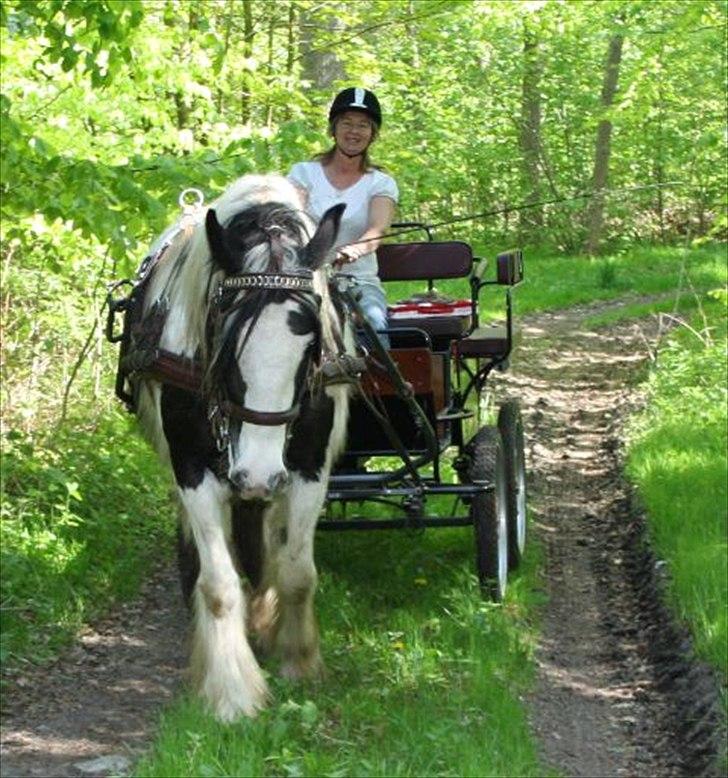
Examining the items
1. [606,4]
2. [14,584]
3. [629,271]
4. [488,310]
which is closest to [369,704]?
[14,584]

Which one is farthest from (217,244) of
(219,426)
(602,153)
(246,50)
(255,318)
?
(602,153)

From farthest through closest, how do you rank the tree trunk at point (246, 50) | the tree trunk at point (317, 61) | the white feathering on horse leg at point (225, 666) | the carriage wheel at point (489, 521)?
the tree trunk at point (317, 61) < the tree trunk at point (246, 50) < the carriage wheel at point (489, 521) < the white feathering on horse leg at point (225, 666)

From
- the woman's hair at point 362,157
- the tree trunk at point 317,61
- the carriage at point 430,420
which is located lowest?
the carriage at point 430,420

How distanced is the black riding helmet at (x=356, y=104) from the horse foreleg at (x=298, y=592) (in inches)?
73.7

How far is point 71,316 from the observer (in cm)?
1005

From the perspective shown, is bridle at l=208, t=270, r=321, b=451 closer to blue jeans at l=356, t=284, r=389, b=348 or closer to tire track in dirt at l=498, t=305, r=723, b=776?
blue jeans at l=356, t=284, r=389, b=348

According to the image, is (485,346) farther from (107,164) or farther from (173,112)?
(173,112)

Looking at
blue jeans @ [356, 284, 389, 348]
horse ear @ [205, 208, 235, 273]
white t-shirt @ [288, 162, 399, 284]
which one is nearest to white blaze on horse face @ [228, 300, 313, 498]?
horse ear @ [205, 208, 235, 273]

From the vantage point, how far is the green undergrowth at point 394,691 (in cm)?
504

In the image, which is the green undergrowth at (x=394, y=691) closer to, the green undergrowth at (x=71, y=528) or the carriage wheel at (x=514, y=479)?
the carriage wheel at (x=514, y=479)

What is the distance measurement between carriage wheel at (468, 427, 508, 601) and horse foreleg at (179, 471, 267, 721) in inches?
66.5

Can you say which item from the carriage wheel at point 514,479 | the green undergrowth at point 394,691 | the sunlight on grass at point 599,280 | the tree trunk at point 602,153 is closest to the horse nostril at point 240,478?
the green undergrowth at point 394,691

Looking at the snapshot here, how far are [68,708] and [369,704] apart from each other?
4.08ft

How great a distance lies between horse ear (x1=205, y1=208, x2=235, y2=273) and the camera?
5375 mm
